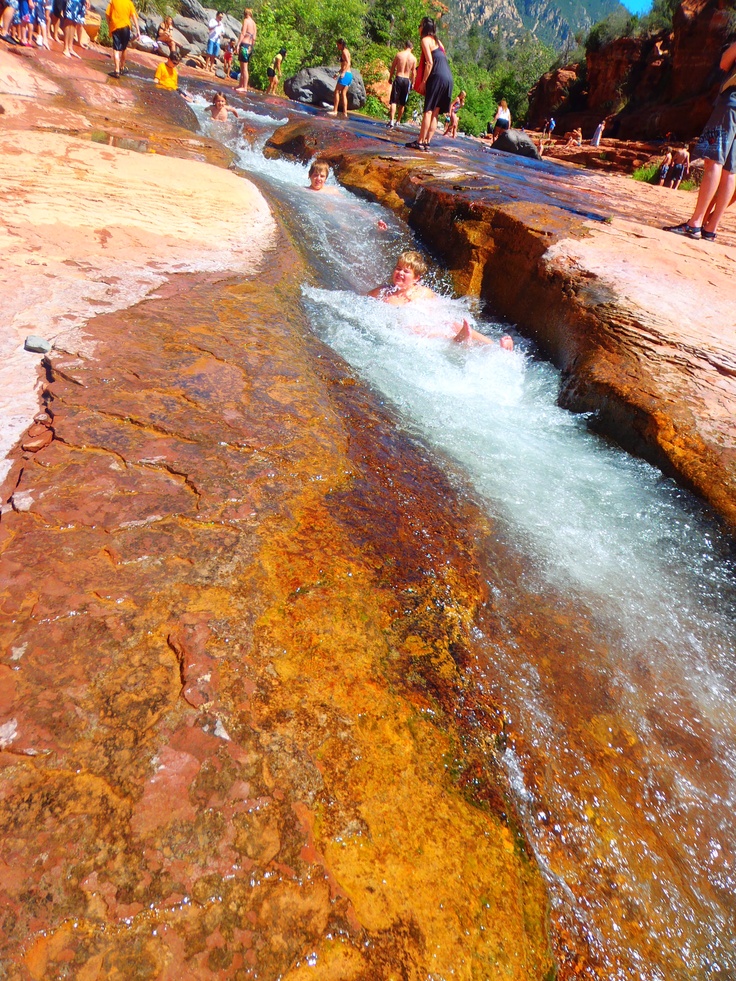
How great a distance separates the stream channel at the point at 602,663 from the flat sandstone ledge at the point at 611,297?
0.20m

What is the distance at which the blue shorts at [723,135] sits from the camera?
439 centimetres

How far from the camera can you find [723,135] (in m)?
4.43

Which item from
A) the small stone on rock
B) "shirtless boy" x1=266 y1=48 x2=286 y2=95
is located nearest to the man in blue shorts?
the small stone on rock

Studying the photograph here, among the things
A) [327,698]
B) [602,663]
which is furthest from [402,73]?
[327,698]

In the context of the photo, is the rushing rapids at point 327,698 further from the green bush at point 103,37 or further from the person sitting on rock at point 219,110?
the green bush at point 103,37

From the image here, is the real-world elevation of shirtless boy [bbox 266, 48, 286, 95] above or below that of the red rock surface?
below

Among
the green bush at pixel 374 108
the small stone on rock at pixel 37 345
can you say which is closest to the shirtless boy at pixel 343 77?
the green bush at pixel 374 108

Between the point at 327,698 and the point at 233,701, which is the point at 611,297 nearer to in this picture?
the point at 327,698

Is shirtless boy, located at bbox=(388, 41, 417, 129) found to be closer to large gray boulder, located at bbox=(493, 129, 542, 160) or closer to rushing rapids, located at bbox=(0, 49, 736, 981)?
large gray boulder, located at bbox=(493, 129, 542, 160)

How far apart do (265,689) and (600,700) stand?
1095 mm

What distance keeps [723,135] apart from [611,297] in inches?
88.6

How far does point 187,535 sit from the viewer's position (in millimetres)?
1564

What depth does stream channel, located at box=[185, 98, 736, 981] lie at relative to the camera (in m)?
1.25

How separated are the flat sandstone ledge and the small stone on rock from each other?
2.99 metres
